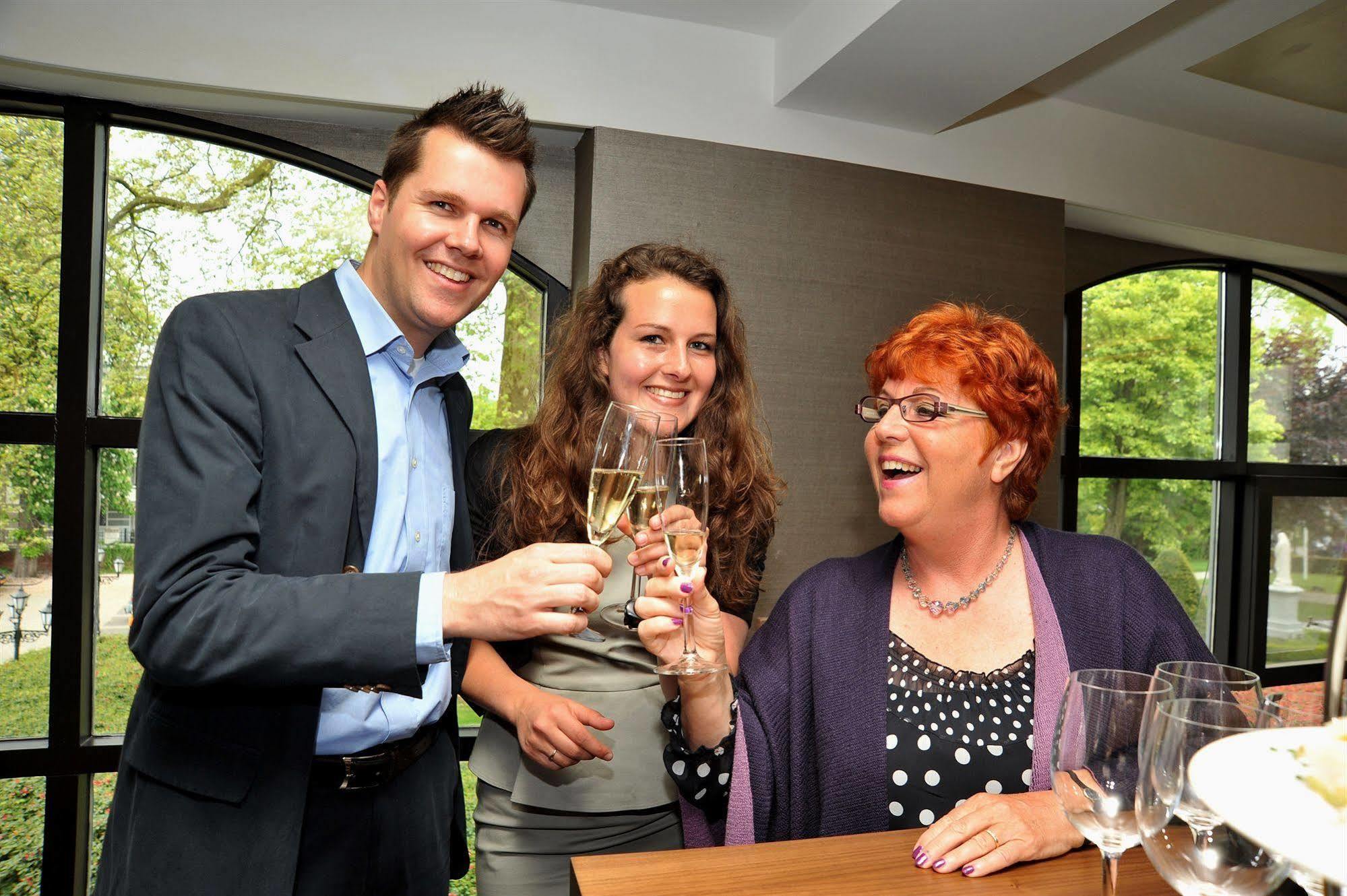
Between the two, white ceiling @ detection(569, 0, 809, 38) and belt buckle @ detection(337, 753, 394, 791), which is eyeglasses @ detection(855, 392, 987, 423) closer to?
belt buckle @ detection(337, 753, 394, 791)

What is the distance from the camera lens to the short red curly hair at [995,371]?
1656 millimetres

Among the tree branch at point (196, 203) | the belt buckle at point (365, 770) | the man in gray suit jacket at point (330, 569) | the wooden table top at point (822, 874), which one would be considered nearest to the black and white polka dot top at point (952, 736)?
the wooden table top at point (822, 874)

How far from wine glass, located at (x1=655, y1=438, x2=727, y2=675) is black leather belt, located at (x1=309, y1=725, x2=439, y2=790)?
1.78 ft

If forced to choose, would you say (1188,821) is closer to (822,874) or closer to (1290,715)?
(1290,715)

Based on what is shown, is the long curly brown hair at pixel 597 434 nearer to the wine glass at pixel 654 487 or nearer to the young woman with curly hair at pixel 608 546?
the young woman with curly hair at pixel 608 546

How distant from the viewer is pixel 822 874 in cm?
102

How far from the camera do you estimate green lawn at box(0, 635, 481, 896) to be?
3.08 meters

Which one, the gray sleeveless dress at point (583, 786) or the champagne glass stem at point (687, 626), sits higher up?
the champagne glass stem at point (687, 626)

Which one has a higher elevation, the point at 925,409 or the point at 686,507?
the point at 925,409

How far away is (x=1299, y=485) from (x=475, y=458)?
566cm

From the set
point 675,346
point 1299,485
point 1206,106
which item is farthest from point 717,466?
point 1299,485

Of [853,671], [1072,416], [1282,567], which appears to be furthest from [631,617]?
[1282,567]

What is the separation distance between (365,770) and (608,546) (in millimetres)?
604

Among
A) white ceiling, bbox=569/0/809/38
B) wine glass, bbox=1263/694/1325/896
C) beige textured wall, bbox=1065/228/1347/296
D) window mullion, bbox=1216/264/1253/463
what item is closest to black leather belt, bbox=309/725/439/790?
wine glass, bbox=1263/694/1325/896
